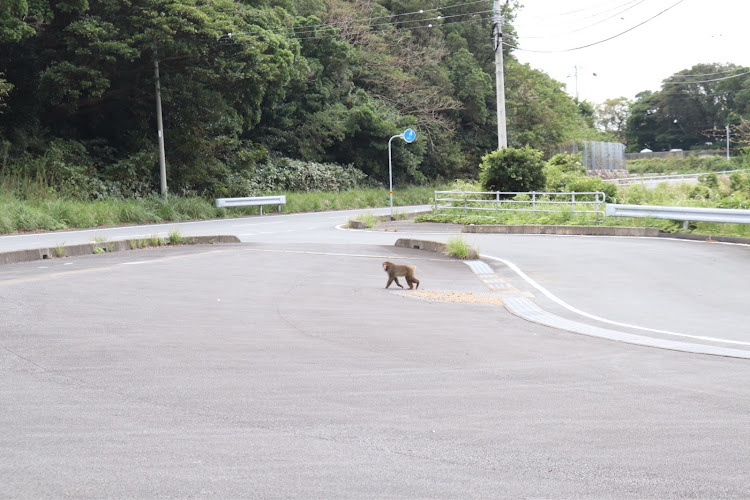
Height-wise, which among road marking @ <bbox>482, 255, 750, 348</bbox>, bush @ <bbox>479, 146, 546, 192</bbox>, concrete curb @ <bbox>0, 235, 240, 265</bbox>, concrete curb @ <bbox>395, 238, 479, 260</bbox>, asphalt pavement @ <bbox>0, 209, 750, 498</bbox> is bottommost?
road marking @ <bbox>482, 255, 750, 348</bbox>

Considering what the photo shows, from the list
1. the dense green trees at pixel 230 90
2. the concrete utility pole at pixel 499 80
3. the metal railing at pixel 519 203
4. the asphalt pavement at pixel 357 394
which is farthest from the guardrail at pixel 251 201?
the asphalt pavement at pixel 357 394

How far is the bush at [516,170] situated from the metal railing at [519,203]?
659 millimetres

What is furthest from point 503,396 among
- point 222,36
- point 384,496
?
point 222,36

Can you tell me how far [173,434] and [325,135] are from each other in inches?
1661

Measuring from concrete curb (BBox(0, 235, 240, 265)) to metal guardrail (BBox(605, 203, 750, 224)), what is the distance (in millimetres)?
12527

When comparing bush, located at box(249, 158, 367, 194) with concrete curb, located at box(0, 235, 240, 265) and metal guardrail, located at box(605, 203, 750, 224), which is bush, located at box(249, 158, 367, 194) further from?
metal guardrail, located at box(605, 203, 750, 224)

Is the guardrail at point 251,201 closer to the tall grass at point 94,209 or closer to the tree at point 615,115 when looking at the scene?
the tall grass at point 94,209

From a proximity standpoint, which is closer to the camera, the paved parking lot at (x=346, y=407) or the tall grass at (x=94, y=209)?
the paved parking lot at (x=346, y=407)

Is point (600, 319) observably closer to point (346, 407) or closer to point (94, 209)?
point (346, 407)

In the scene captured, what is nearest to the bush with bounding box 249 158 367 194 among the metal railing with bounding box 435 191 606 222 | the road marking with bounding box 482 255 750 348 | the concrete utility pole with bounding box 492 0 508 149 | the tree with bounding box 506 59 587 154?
the metal railing with bounding box 435 191 606 222

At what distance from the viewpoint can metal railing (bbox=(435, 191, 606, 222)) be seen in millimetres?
27953

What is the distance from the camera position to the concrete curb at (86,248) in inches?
643

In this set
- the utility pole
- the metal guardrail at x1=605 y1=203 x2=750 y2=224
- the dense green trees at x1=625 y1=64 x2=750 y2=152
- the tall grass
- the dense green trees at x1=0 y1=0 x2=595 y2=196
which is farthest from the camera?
the dense green trees at x1=625 y1=64 x2=750 y2=152

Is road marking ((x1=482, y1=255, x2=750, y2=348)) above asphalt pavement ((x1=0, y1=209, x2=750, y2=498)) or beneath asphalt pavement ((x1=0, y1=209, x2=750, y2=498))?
beneath
